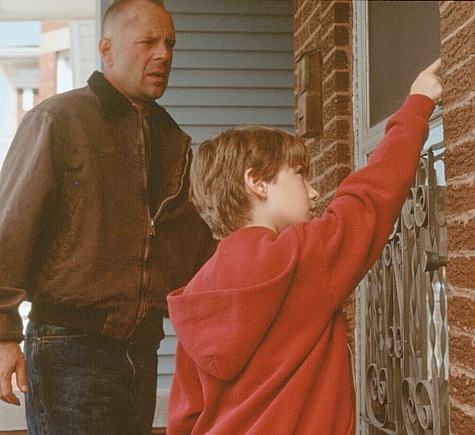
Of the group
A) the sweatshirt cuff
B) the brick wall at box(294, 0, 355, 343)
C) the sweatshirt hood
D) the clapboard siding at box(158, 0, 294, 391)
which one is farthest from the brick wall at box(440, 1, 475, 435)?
the clapboard siding at box(158, 0, 294, 391)

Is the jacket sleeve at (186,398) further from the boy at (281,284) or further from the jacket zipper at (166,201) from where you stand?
the jacket zipper at (166,201)

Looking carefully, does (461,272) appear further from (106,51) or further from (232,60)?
(232,60)

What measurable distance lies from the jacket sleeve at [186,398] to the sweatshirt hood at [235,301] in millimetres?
137

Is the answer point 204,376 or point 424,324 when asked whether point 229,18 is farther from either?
point 204,376

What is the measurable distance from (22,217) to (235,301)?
0.96 metres

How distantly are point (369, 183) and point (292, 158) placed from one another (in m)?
0.19

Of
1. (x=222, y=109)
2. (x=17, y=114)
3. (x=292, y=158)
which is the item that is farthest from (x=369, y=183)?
(x=17, y=114)

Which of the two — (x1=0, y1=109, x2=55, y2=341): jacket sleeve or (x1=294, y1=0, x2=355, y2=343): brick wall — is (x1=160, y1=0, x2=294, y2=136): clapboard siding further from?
(x1=0, y1=109, x2=55, y2=341): jacket sleeve

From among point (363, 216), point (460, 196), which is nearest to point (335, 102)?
point (460, 196)

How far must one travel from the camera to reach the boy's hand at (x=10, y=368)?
7.20 feet

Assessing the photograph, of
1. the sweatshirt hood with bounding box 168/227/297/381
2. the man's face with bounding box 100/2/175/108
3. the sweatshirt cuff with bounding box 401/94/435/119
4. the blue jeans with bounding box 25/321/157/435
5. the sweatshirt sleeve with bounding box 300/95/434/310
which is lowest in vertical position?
the blue jeans with bounding box 25/321/157/435

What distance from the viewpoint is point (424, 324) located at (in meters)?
2.60

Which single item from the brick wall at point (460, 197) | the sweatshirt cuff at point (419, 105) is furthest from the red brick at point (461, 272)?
the sweatshirt cuff at point (419, 105)

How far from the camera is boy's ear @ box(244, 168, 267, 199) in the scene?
5.72 ft
